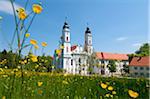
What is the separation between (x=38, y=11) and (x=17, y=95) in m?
1.62

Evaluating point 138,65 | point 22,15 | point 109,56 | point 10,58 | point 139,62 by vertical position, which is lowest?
point 10,58

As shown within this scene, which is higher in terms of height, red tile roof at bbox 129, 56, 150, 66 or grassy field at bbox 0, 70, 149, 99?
red tile roof at bbox 129, 56, 150, 66

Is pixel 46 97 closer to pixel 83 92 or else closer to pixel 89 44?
pixel 83 92

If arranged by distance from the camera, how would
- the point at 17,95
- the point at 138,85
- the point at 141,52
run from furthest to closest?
the point at 141,52, the point at 138,85, the point at 17,95

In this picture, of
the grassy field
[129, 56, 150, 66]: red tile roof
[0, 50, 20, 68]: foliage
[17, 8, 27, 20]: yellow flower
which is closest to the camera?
[17, 8, 27, 20]: yellow flower

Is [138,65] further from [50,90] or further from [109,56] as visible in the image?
[50,90]

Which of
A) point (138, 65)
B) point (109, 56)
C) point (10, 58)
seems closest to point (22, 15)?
point (10, 58)

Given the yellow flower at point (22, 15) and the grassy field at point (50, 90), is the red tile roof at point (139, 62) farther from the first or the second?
the yellow flower at point (22, 15)

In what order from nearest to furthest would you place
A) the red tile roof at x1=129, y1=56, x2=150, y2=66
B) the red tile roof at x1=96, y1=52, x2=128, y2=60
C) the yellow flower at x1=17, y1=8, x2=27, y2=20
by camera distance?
the yellow flower at x1=17, y1=8, x2=27, y2=20, the red tile roof at x1=129, y1=56, x2=150, y2=66, the red tile roof at x1=96, y1=52, x2=128, y2=60

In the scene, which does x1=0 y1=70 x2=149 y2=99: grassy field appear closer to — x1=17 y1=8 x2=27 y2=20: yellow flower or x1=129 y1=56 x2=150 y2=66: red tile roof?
x1=17 y1=8 x2=27 y2=20: yellow flower

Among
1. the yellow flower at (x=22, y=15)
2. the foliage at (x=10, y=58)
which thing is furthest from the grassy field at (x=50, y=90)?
the yellow flower at (x=22, y=15)

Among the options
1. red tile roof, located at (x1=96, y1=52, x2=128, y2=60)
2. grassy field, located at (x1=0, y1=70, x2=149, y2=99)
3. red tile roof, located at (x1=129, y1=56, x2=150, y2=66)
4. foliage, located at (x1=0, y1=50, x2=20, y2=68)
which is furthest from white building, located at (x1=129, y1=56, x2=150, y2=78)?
foliage, located at (x1=0, y1=50, x2=20, y2=68)

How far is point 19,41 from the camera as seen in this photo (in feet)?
5.11

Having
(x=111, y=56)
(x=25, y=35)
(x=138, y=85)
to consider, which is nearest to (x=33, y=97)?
(x=25, y=35)
